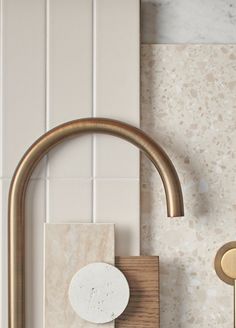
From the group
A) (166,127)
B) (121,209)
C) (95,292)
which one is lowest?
(95,292)

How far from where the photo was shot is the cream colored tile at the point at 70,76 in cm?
96

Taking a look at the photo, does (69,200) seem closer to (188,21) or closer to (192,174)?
(192,174)

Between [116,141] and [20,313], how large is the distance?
0.99 feet

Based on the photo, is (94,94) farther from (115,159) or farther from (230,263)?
(230,263)

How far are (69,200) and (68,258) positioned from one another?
0.29 feet

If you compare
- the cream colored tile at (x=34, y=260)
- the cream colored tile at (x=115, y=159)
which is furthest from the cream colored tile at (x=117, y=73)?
the cream colored tile at (x=34, y=260)

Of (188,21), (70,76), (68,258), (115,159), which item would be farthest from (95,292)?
(188,21)

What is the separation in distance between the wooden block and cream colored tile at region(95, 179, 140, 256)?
0.09ft

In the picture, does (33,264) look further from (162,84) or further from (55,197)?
(162,84)

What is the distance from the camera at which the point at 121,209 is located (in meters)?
0.96

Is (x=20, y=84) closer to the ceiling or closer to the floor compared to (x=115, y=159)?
closer to the ceiling

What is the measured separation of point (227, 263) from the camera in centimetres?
96

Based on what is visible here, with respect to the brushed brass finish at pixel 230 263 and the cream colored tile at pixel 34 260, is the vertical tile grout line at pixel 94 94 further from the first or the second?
the brushed brass finish at pixel 230 263

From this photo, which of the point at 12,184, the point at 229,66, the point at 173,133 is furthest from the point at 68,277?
the point at 229,66
